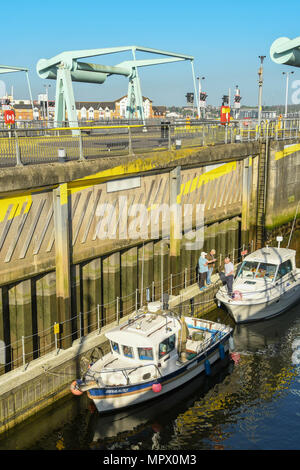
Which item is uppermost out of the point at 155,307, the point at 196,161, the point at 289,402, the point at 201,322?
the point at 196,161

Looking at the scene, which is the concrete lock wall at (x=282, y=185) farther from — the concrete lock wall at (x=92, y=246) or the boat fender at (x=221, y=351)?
the boat fender at (x=221, y=351)

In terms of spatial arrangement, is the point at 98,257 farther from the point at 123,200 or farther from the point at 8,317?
the point at 8,317

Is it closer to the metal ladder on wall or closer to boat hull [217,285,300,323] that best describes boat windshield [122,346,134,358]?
boat hull [217,285,300,323]

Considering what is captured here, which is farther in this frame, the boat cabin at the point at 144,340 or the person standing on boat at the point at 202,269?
the person standing on boat at the point at 202,269

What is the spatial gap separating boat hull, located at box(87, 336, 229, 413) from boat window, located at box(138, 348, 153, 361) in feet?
2.28

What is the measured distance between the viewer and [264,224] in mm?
28047

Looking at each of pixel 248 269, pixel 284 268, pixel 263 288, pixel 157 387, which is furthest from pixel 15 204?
pixel 284 268

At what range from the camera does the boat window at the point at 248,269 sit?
71.9 ft

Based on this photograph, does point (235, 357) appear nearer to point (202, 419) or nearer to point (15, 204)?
point (202, 419)

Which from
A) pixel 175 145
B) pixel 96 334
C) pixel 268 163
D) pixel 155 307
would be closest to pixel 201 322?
pixel 155 307

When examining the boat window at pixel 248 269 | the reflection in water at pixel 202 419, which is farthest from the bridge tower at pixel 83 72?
the reflection in water at pixel 202 419

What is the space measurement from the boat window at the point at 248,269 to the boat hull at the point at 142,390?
6115mm

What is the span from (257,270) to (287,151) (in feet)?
36.8

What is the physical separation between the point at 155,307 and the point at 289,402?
5108mm
